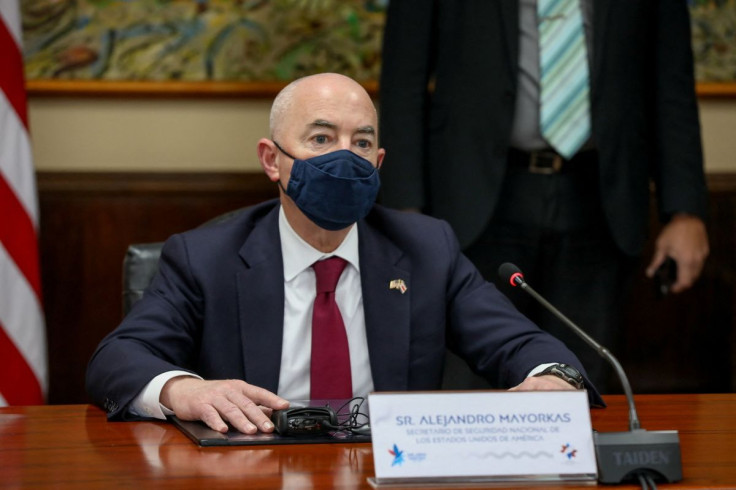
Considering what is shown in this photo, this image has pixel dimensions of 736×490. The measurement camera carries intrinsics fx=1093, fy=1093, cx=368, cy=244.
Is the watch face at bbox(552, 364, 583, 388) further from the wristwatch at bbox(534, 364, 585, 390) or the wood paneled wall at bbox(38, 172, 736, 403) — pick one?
the wood paneled wall at bbox(38, 172, 736, 403)

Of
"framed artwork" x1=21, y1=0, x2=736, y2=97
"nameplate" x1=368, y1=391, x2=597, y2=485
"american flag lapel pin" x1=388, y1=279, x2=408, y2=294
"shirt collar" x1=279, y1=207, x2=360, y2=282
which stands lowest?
"nameplate" x1=368, y1=391, x2=597, y2=485

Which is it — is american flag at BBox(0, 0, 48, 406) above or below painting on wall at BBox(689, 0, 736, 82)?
below

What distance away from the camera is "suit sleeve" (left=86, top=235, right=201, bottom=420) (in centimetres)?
215

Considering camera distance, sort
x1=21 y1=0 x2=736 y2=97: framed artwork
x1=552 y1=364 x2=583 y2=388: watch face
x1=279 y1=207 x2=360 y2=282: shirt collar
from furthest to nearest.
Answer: x1=21 y1=0 x2=736 y2=97: framed artwork, x1=279 y1=207 x2=360 y2=282: shirt collar, x1=552 y1=364 x2=583 y2=388: watch face

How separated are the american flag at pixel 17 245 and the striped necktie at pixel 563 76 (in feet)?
5.67

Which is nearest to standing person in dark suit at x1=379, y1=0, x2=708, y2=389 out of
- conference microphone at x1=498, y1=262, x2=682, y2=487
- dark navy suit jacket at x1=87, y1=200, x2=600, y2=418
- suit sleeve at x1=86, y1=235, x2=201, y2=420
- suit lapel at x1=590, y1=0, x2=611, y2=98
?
suit lapel at x1=590, y1=0, x2=611, y2=98

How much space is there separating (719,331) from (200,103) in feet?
7.66

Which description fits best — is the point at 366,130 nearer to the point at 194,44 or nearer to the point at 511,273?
the point at 511,273

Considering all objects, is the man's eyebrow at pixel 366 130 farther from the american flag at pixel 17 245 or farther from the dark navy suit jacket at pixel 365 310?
the american flag at pixel 17 245

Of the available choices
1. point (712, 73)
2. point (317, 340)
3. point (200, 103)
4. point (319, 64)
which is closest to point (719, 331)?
point (712, 73)

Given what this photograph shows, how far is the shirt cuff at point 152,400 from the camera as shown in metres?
2.08

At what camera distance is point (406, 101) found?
3371 millimetres

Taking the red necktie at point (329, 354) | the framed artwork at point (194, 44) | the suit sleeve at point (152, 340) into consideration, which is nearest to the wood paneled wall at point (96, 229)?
the framed artwork at point (194, 44)

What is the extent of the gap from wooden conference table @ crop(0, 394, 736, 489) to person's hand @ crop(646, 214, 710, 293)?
4.32 ft
